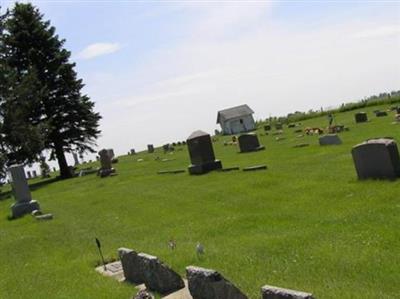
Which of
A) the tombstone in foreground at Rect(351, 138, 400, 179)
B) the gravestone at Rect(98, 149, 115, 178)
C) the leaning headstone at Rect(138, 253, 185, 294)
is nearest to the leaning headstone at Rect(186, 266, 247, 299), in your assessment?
the leaning headstone at Rect(138, 253, 185, 294)

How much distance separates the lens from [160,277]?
334 inches

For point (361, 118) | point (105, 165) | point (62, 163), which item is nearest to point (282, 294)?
point (105, 165)

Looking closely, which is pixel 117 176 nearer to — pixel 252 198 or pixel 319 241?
pixel 252 198

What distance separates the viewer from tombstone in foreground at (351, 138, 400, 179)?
1432cm

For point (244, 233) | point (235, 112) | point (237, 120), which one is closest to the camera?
point (244, 233)

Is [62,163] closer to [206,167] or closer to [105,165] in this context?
[105,165]

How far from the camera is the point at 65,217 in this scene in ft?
64.4

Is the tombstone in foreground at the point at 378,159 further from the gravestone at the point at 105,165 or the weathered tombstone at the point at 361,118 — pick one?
the weathered tombstone at the point at 361,118

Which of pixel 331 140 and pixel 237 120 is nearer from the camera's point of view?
pixel 331 140

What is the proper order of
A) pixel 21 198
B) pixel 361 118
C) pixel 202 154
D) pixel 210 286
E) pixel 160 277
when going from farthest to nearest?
1. pixel 361 118
2. pixel 202 154
3. pixel 21 198
4. pixel 160 277
5. pixel 210 286

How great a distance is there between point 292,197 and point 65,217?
883 cm

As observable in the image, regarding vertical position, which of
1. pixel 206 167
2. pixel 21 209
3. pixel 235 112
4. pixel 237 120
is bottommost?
pixel 206 167

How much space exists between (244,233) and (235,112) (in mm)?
58156

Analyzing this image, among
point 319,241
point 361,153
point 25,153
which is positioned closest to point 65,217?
point 361,153
